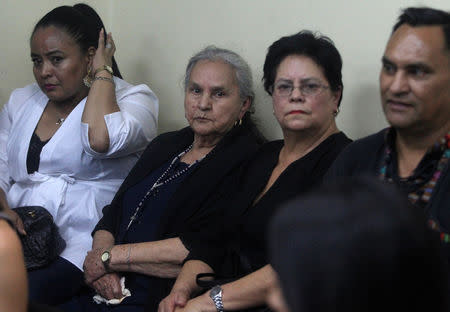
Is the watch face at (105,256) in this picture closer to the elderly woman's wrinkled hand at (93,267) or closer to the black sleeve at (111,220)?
the elderly woman's wrinkled hand at (93,267)

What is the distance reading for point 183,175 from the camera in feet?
7.73

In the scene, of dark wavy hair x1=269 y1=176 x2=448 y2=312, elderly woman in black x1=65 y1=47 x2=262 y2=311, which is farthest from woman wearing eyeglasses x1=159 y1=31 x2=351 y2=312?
dark wavy hair x1=269 y1=176 x2=448 y2=312

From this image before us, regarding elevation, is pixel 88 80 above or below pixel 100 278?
above

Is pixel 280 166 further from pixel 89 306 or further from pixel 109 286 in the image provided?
pixel 89 306

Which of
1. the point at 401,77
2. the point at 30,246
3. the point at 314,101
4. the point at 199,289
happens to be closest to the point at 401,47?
the point at 401,77

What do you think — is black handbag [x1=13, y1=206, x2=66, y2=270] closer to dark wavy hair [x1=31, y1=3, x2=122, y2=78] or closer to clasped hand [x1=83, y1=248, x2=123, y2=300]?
clasped hand [x1=83, y1=248, x2=123, y2=300]

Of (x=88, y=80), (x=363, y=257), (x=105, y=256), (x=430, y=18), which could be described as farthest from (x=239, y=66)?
(x=363, y=257)

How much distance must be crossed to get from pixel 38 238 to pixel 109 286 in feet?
1.10

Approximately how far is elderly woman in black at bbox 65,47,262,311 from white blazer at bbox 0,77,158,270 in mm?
117

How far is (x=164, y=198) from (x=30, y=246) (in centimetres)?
54

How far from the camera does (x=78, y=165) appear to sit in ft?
8.48

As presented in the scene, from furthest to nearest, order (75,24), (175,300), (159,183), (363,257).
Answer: (75,24) → (159,183) → (175,300) → (363,257)

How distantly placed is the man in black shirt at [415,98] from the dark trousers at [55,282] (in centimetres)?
133

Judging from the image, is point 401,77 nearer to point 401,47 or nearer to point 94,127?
point 401,47
